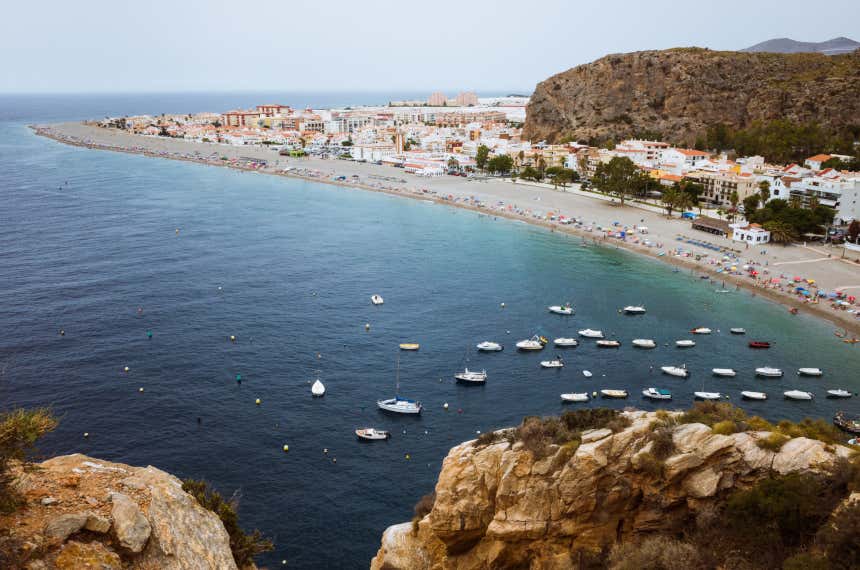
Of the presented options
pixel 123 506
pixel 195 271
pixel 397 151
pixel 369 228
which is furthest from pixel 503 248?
pixel 397 151

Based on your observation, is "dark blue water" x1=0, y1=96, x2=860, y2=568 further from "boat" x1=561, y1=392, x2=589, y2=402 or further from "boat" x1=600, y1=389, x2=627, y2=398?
"boat" x1=600, y1=389, x2=627, y2=398

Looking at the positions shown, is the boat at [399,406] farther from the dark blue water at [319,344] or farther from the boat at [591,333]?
the boat at [591,333]

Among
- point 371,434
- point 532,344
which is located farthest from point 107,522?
point 532,344

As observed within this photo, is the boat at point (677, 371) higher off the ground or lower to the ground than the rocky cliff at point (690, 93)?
lower

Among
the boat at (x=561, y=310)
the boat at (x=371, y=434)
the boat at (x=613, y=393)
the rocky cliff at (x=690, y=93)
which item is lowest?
the boat at (x=371, y=434)

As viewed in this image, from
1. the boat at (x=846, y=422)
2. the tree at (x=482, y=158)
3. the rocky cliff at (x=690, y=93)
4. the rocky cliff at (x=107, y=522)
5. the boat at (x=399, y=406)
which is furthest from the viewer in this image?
the tree at (x=482, y=158)

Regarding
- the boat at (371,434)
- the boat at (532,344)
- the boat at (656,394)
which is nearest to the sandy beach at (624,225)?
the boat at (656,394)

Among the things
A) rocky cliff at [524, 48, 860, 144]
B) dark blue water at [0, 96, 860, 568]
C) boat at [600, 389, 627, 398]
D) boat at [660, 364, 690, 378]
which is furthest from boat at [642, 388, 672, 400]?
rocky cliff at [524, 48, 860, 144]
